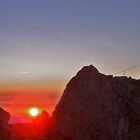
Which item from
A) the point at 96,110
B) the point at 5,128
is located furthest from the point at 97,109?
the point at 5,128

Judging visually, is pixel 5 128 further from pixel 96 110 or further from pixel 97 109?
pixel 97 109

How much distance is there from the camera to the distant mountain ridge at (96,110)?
226 ft

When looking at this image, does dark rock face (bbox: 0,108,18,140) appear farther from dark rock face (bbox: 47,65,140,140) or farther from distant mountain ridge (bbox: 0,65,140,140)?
dark rock face (bbox: 47,65,140,140)

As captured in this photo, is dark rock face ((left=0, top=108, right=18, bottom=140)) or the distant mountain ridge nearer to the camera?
the distant mountain ridge

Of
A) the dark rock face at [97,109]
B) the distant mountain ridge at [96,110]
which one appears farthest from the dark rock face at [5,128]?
the dark rock face at [97,109]

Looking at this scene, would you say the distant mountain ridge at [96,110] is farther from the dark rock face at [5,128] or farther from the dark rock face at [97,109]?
the dark rock face at [5,128]

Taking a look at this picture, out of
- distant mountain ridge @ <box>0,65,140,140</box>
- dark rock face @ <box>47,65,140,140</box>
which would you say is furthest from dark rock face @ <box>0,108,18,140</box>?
dark rock face @ <box>47,65,140,140</box>

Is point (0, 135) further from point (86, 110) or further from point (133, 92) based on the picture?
point (133, 92)

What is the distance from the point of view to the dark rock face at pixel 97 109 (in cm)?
6894

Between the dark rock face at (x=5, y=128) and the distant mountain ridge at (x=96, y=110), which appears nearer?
the distant mountain ridge at (x=96, y=110)

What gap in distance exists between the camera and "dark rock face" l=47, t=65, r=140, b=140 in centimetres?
6894

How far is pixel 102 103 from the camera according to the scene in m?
69.6

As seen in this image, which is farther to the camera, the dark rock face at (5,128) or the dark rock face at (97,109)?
the dark rock face at (5,128)

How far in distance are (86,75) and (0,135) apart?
14.7 metres
